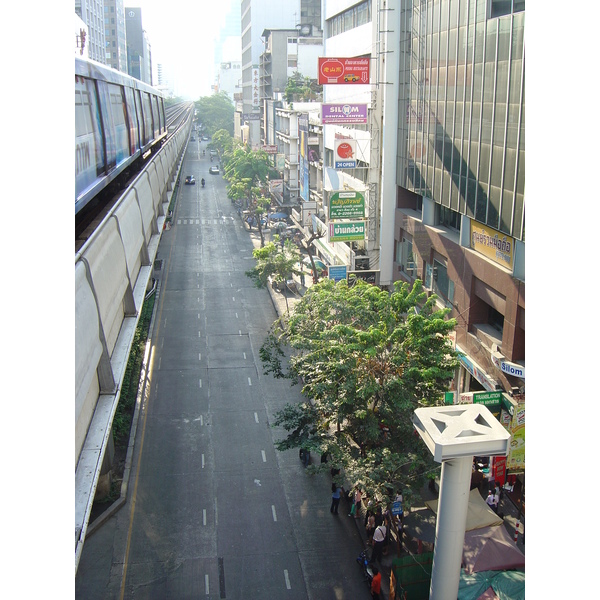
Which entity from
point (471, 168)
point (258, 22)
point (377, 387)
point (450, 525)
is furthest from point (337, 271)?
point (258, 22)

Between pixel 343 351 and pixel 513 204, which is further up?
pixel 513 204

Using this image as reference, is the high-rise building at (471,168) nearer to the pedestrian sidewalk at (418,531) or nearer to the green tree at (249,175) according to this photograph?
the pedestrian sidewalk at (418,531)

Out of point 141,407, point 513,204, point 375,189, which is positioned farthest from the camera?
point 375,189

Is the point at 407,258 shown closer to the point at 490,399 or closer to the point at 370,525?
the point at 490,399

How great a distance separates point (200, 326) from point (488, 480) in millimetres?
19554

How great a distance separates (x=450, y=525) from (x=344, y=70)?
76.2ft

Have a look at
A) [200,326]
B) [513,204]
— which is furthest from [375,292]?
[200,326]

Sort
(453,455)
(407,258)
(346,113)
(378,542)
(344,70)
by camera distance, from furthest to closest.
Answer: (346,113), (344,70), (407,258), (378,542), (453,455)

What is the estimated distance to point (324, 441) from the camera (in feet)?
54.9

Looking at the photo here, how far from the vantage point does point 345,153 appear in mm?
33344

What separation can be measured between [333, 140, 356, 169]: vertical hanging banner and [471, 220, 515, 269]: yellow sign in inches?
444

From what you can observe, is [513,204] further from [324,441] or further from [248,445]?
[248,445]

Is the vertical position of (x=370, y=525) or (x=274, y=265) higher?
(x=274, y=265)

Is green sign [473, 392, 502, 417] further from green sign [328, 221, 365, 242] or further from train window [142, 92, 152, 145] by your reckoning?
train window [142, 92, 152, 145]
